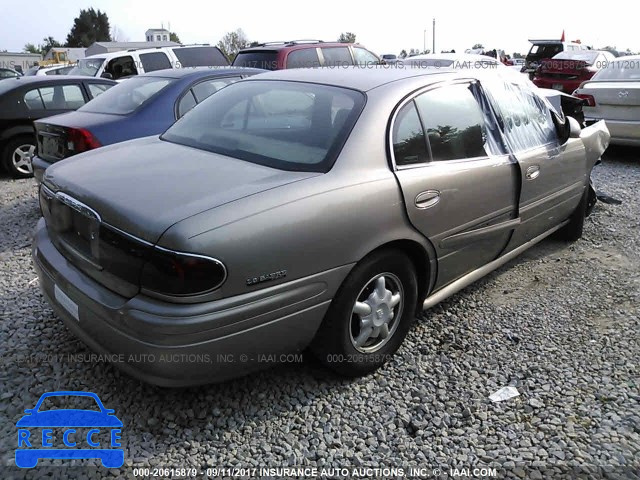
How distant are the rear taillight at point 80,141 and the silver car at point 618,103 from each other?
7.09 meters

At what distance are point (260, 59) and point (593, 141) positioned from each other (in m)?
6.46

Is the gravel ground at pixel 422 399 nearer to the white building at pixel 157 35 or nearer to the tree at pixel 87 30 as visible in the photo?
the white building at pixel 157 35

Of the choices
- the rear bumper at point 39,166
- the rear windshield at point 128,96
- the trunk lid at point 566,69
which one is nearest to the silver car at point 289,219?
the rear windshield at point 128,96

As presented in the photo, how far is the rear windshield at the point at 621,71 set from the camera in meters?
8.53

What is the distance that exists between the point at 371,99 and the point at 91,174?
150 centimetres

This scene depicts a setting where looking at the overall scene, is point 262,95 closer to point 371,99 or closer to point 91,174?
point 371,99

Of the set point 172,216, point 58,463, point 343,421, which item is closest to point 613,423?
point 343,421

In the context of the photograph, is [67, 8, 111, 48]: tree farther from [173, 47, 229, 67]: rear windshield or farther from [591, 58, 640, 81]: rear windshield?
[591, 58, 640, 81]: rear windshield

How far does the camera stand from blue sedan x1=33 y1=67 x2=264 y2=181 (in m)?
5.12

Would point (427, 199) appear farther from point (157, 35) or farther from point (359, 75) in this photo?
point (157, 35)

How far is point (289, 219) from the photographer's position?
2354mm

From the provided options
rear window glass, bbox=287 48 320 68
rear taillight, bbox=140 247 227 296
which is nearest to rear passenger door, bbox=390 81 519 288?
rear taillight, bbox=140 247 227 296

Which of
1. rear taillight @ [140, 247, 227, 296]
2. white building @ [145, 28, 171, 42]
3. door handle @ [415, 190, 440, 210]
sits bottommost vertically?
white building @ [145, 28, 171, 42]

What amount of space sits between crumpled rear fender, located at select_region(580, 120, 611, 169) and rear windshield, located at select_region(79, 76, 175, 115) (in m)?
4.04
